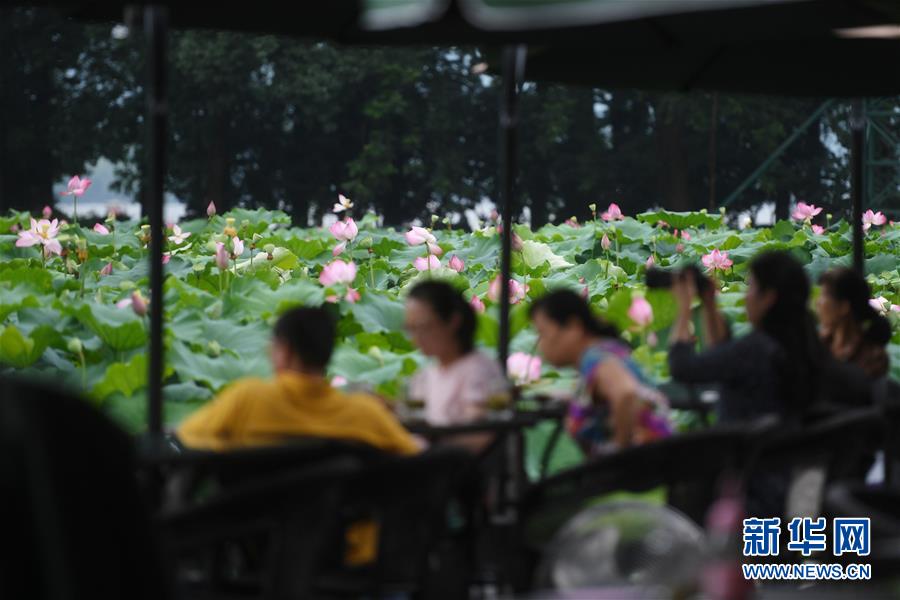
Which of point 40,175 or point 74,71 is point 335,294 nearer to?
point 40,175

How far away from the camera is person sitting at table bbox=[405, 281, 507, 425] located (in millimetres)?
3746

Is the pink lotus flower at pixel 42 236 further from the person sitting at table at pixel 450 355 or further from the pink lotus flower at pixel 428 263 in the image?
the person sitting at table at pixel 450 355

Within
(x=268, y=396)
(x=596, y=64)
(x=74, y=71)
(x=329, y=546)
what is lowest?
(x=329, y=546)

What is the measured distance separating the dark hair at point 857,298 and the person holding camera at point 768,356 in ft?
1.77

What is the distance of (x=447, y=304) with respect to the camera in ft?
12.3

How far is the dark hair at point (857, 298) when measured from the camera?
458 cm

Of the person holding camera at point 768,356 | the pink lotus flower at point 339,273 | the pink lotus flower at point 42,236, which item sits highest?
the pink lotus flower at point 42,236

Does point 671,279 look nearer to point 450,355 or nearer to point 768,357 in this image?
point 768,357

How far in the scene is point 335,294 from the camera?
21.2 ft

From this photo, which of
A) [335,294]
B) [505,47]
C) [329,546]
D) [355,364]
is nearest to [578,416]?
[329,546]

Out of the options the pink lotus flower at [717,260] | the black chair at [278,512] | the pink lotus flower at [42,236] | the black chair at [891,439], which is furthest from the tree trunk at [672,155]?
the black chair at [278,512]

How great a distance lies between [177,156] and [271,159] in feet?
7.92

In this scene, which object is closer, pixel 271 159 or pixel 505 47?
pixel 505 47

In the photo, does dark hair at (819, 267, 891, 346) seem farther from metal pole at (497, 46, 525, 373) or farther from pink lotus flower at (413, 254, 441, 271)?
pink lotus flower at (413, 254, 441, 271)
